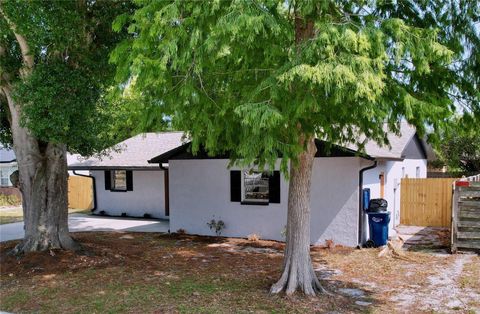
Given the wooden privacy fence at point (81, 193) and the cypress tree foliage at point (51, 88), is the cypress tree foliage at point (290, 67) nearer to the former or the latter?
the cypress tree foliage at point (51, 88)

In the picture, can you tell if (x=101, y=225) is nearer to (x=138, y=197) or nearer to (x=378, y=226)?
(x=138, y=197)

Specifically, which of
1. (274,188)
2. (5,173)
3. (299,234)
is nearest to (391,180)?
(274,188)

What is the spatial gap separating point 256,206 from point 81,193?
13.6 m

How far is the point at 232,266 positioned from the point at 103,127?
416 centimetres

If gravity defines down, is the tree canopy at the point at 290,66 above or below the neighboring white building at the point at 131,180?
above

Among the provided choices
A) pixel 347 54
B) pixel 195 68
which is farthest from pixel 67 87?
pixel 347 54

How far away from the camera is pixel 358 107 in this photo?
16.2ft

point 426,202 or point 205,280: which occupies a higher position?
point 426,202

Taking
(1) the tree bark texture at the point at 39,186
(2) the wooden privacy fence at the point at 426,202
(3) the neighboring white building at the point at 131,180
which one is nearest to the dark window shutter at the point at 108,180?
(3) the neighboring white building at the point at 131,180

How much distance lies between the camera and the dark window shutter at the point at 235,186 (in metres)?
13.5

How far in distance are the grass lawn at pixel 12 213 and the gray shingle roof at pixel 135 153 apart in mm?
2825

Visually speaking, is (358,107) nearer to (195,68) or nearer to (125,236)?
(195,68)

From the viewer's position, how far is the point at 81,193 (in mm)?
23469

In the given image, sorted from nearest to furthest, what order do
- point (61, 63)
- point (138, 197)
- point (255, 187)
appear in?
point (61, 63)
point (255, 187)
point (138, 197)
